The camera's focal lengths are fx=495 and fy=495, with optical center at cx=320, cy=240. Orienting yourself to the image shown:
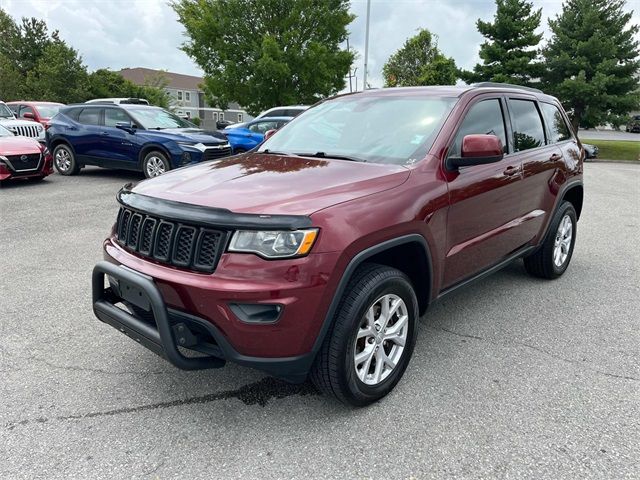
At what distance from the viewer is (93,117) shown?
1076cm

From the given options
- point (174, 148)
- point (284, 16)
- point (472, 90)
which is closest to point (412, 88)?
point (472, 90)

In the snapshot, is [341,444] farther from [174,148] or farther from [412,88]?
[174,148]

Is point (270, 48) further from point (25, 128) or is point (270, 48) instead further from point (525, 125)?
point (525, 125)

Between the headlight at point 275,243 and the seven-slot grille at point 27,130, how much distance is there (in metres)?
13.2

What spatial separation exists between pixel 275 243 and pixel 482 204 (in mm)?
1793

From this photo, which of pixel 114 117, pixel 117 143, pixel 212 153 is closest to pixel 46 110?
pixel 114 117

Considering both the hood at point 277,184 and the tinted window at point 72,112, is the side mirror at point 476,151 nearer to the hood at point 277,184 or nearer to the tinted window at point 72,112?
the hood at point 277,184

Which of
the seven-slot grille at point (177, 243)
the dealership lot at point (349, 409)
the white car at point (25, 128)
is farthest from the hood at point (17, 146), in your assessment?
the seven-slot grille at point (177, 243)

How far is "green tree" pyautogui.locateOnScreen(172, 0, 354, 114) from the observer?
72.6 feet

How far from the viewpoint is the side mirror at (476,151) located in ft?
9.95

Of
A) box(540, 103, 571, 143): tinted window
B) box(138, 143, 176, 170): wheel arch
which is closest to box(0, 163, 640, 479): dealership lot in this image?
box(540, 103, 571, 143): tinted window

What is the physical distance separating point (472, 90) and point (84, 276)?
3.86m

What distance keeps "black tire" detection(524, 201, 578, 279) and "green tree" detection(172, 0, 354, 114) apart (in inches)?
734

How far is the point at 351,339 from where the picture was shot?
8.18ft
